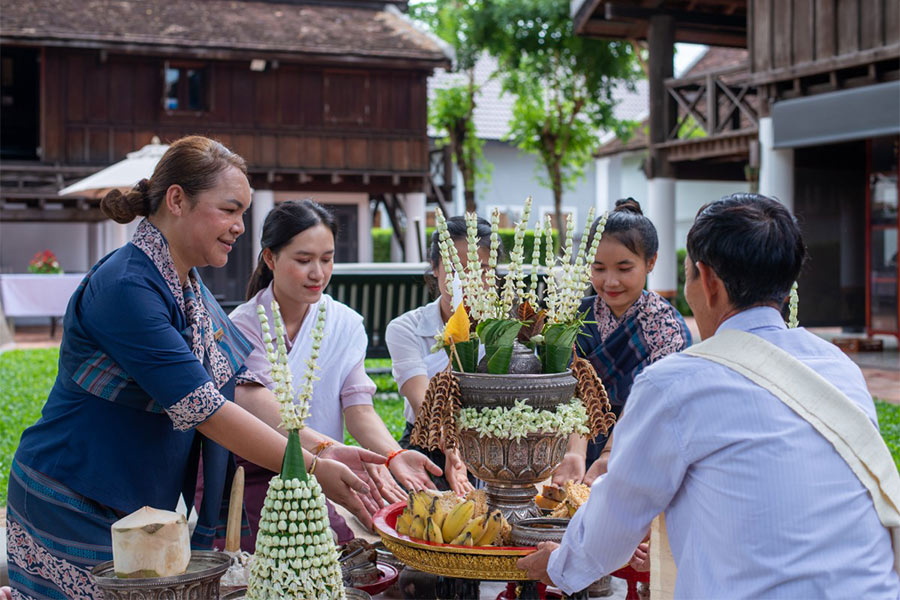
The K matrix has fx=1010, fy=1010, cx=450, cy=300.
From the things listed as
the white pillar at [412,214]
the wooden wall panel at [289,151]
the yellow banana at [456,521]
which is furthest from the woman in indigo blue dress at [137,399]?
the white pillar at [412,214]

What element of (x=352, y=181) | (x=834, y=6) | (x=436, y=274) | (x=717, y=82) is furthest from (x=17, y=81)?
(x=436, y=274)

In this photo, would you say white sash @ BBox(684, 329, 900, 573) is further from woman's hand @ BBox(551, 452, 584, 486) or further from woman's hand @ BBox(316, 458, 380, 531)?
woman's hand @ BBox(551, 452, 584, 486)

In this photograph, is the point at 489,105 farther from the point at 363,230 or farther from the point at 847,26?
the point at 847,26

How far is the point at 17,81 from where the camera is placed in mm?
21562

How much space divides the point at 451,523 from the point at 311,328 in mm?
1435

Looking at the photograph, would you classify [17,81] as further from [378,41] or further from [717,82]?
[717,82]

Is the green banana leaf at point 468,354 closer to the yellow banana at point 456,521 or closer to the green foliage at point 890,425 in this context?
the yellow banana at point 456,521

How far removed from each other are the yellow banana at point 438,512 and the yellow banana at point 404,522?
6 cm

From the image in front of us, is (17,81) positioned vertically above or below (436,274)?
above

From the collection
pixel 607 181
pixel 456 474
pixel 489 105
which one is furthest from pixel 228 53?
pixel 456 474

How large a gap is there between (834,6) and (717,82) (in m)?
2.77

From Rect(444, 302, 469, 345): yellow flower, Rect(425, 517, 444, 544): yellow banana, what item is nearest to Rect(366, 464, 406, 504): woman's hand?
Rect(425, 517, 444, 544): yellow banana

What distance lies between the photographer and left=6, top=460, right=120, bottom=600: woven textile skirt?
8.23ft

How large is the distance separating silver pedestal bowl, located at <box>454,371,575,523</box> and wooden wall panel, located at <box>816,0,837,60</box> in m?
10.3
